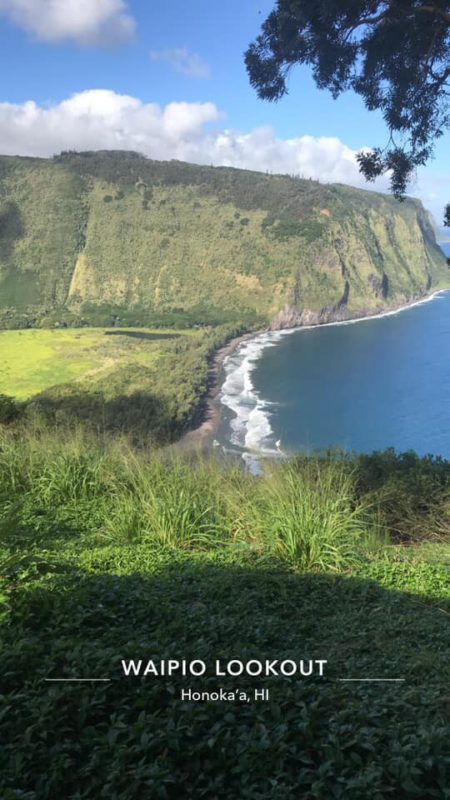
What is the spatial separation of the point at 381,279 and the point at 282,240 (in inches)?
899

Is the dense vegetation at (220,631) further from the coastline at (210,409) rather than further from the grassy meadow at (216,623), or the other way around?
the coastline at (210,409)

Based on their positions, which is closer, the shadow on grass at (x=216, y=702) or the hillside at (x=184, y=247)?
the shadow on grass at (x=216, y=702)

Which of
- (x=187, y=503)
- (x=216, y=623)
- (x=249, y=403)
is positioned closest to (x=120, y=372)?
(x=249, y=403)

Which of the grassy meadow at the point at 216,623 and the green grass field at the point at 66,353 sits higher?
the grassy meadow at the point at 216,623

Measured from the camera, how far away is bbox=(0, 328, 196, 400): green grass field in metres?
55.0

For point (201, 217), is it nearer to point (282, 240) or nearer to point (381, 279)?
point (282, 240)

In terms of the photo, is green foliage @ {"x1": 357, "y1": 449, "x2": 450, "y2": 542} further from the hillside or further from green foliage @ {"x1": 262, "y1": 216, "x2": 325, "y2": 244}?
green foliage @ {"x1": 262, "y1": 216, "x2": 325, "y2": 244}

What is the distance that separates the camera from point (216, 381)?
61.2 meters

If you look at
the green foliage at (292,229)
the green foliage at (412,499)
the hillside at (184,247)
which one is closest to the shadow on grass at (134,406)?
the green foliage at (412,499)

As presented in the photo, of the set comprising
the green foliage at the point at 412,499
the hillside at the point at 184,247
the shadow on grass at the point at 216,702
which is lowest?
the green foliage at the point at 412,499

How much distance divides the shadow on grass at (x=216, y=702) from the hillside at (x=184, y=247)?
93.9 meters

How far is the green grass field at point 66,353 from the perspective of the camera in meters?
55.0

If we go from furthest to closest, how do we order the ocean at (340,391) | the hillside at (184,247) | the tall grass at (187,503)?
the hillside at (184,247) < the ocean at (340,391) < the tall grass at (187,503)

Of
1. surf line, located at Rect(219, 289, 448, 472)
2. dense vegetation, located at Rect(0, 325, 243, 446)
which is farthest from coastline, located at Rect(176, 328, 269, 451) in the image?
surf line, located at Rect(219, 289, 448, 472)
